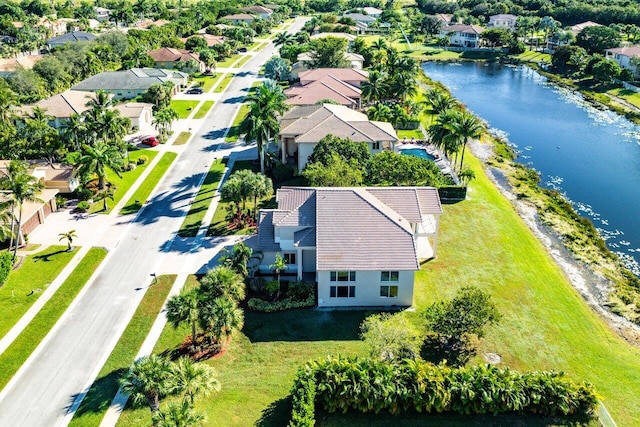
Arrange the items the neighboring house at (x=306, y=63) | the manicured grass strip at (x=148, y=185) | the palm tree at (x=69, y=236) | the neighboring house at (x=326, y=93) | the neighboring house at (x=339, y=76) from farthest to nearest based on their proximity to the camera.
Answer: the neighboring house at (x=306, y=63) < the neighboring house at (x=339, y=76) < the neighboring house at (x=326, y=93) < the manicured grass strip at (x=148, y=185) < the palm tree at (x=69, y=236)

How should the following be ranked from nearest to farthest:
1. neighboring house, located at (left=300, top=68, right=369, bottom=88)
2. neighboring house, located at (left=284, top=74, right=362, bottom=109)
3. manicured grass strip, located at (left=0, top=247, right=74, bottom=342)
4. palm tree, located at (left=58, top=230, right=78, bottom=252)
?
manicured grass strip, located at (left=0, top=247, right=74, bottom=342) → palm tree, located at (left=58, top=230, right=78, bottom=252) → neighboring house, located at (left=284, top=74, right=362, bottom=109) → neighboring house, located at (left=300, top=68, right=369, bottom=88)

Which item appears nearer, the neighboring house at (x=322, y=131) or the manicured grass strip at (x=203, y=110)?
the neighboring house at (x=322, y=131)


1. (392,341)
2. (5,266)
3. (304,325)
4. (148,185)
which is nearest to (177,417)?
(392,341)

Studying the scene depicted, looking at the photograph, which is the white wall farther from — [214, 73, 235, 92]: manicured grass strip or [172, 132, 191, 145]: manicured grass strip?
[214, 73, 235, 92]: manicured grass strip

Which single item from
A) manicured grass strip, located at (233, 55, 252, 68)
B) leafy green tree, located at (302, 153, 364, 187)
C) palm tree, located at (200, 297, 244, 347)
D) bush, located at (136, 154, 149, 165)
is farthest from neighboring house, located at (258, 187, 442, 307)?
manicured grass strip, located at (233, 55, 252, 68)

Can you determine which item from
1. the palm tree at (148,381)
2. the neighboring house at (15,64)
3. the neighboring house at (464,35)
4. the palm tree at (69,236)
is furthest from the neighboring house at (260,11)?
the palm tree at (148,381)

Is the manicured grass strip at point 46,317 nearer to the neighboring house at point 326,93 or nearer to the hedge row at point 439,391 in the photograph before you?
the hedge row at point 439,391
